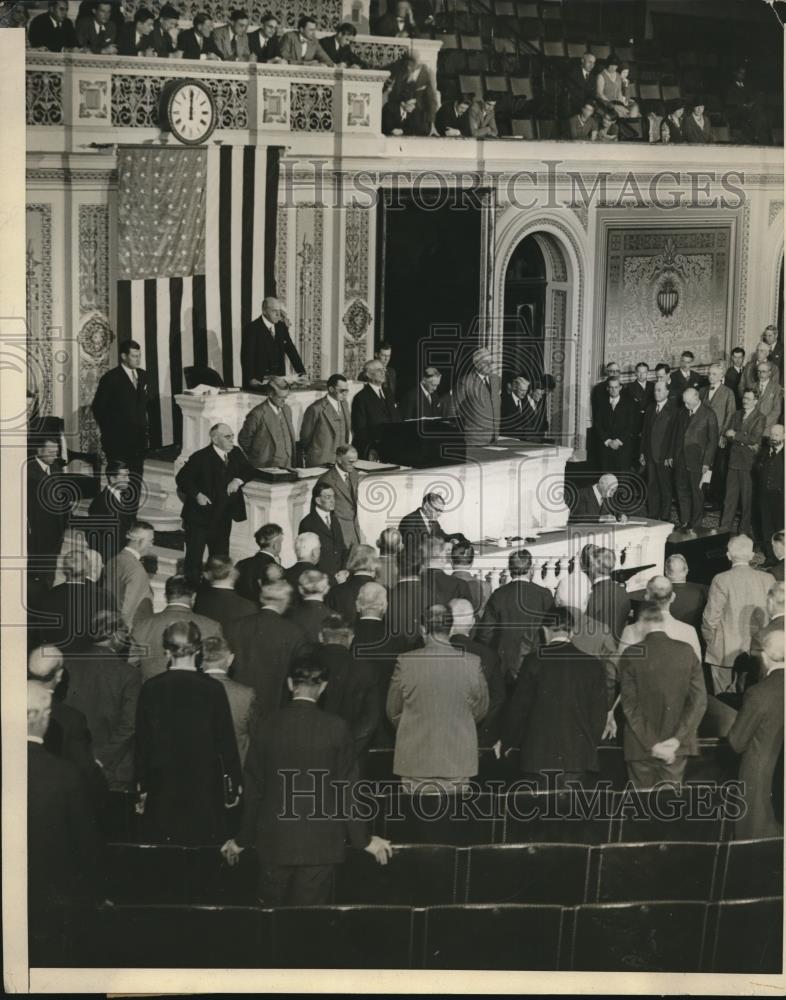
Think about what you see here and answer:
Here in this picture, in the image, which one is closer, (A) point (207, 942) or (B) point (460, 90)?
(A) point (207, 942)

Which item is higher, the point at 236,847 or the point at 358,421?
the point at 358,421

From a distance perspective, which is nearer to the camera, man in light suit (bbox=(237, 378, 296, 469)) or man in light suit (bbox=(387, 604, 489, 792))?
man in light suit (bbox=(387, 604, 489, 792))

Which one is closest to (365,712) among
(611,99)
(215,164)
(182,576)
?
(182,576)

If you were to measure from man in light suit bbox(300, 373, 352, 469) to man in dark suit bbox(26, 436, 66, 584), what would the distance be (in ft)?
5.53

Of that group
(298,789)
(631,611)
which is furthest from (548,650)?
(298,789)

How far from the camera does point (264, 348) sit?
485 inches

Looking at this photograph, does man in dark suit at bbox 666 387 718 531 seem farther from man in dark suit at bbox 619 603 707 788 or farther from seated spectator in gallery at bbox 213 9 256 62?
seated spectator in gallery at bbox 213 9 256 62

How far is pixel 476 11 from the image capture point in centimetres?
1208

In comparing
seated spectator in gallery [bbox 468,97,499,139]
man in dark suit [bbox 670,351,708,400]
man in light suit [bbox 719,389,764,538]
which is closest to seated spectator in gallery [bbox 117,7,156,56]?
seated spectator in gallery [bbox 468,97,499,139]

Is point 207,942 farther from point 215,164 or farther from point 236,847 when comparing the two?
point 215,164

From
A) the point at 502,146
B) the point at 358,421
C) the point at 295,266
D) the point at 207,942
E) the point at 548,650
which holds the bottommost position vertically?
the point at 207,942

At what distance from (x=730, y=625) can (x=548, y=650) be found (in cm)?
124

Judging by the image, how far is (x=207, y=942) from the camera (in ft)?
38.0

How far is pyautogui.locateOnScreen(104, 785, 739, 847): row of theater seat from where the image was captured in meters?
11.7
